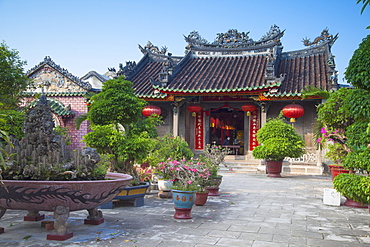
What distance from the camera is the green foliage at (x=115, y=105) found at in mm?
6828

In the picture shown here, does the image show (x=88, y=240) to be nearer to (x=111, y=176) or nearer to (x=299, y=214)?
(x=111, y=176)

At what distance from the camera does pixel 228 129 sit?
1809cm

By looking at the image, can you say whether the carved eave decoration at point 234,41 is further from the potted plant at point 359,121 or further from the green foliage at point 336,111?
the potted plant at point 359,121

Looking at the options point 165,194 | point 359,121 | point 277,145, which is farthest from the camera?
point 277,145

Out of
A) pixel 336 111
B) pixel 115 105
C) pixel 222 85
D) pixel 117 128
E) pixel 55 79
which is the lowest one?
pixel 117 128

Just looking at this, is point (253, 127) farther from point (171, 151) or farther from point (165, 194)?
point (165, 194)

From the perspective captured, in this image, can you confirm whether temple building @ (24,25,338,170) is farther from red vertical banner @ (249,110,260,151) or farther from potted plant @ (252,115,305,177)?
potted plant @ (252,115,305,177)

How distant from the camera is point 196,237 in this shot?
179 inches

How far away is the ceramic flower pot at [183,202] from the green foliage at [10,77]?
533 centimetres

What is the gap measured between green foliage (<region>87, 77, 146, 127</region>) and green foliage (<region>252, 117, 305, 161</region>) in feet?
19.6

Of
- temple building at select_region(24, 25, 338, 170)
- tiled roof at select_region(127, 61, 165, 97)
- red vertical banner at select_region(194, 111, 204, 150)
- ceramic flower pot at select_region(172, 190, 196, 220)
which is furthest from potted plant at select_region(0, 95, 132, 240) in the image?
red vertical banner at select_region(194, 111, 204, 150)

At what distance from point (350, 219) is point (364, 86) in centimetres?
256

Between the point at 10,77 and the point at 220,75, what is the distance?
9008 millimetres

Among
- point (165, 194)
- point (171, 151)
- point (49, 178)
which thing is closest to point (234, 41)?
point (171, 151)
